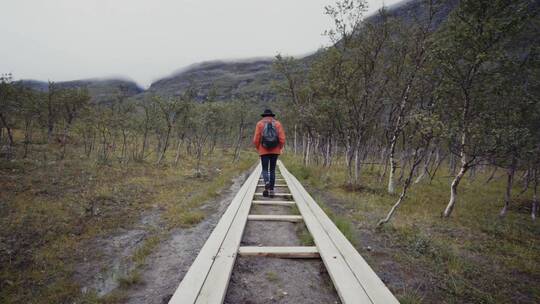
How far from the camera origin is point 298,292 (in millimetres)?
2312

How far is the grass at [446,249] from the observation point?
3506 millimetres

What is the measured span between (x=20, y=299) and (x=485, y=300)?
23.3 ft

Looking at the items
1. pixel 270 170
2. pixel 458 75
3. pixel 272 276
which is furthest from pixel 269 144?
pixel 458 75

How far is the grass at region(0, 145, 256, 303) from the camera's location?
388 centimetres

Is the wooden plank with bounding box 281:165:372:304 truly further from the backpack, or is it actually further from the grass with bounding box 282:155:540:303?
the backpack

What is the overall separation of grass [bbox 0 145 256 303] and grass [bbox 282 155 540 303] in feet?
13.3

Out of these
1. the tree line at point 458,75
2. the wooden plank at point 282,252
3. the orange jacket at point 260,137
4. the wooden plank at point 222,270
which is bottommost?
the wooden plank at point 282,252

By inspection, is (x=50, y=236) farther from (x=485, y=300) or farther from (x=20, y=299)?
(x=485, y=300)

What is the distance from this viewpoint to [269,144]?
22.3ft

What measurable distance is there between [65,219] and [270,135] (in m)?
7.00

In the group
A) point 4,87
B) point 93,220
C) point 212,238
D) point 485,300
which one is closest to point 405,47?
point 485,300

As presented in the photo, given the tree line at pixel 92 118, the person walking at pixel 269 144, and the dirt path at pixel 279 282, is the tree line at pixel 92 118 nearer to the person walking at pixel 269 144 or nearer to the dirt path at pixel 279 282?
the person walking at pixel 269 144

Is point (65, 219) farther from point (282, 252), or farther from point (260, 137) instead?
point (282, 252)

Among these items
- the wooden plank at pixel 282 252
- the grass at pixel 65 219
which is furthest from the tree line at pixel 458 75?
the grass at pixel 65 219
